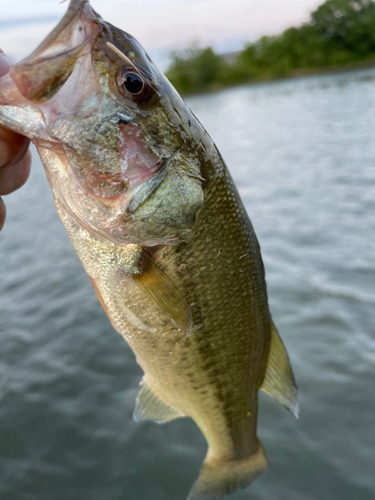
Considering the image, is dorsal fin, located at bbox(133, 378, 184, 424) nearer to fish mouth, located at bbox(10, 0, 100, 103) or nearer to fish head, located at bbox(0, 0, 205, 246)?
fish head, located at bbox(0, 0, 205, 246)

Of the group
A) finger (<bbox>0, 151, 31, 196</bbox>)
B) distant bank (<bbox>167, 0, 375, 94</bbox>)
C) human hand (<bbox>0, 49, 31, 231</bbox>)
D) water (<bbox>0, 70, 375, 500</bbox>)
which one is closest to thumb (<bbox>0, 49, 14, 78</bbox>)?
human hand (<bbox>0, 49, 31, 231</bbox>)

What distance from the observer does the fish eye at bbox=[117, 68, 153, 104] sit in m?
1.44

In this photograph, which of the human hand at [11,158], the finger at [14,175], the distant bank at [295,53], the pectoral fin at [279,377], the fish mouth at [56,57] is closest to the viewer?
the fish mouth at [56,57]

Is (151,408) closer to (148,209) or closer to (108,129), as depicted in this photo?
(148,209)

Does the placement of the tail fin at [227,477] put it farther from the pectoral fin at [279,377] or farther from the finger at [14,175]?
the finger at [14,175]

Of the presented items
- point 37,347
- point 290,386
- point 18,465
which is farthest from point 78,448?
point 290,386

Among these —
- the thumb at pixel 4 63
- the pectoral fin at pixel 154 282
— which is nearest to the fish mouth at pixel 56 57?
the thumb at pixel 4 63

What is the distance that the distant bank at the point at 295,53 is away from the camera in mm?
71625

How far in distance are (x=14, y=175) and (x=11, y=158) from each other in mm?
192

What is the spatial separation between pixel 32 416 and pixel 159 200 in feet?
10.1

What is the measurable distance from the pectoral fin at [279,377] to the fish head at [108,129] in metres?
0.95

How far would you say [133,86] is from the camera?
57.9 inches

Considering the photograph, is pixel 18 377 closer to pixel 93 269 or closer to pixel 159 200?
pixel 93 269

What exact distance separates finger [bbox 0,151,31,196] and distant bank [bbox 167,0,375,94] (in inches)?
3042
